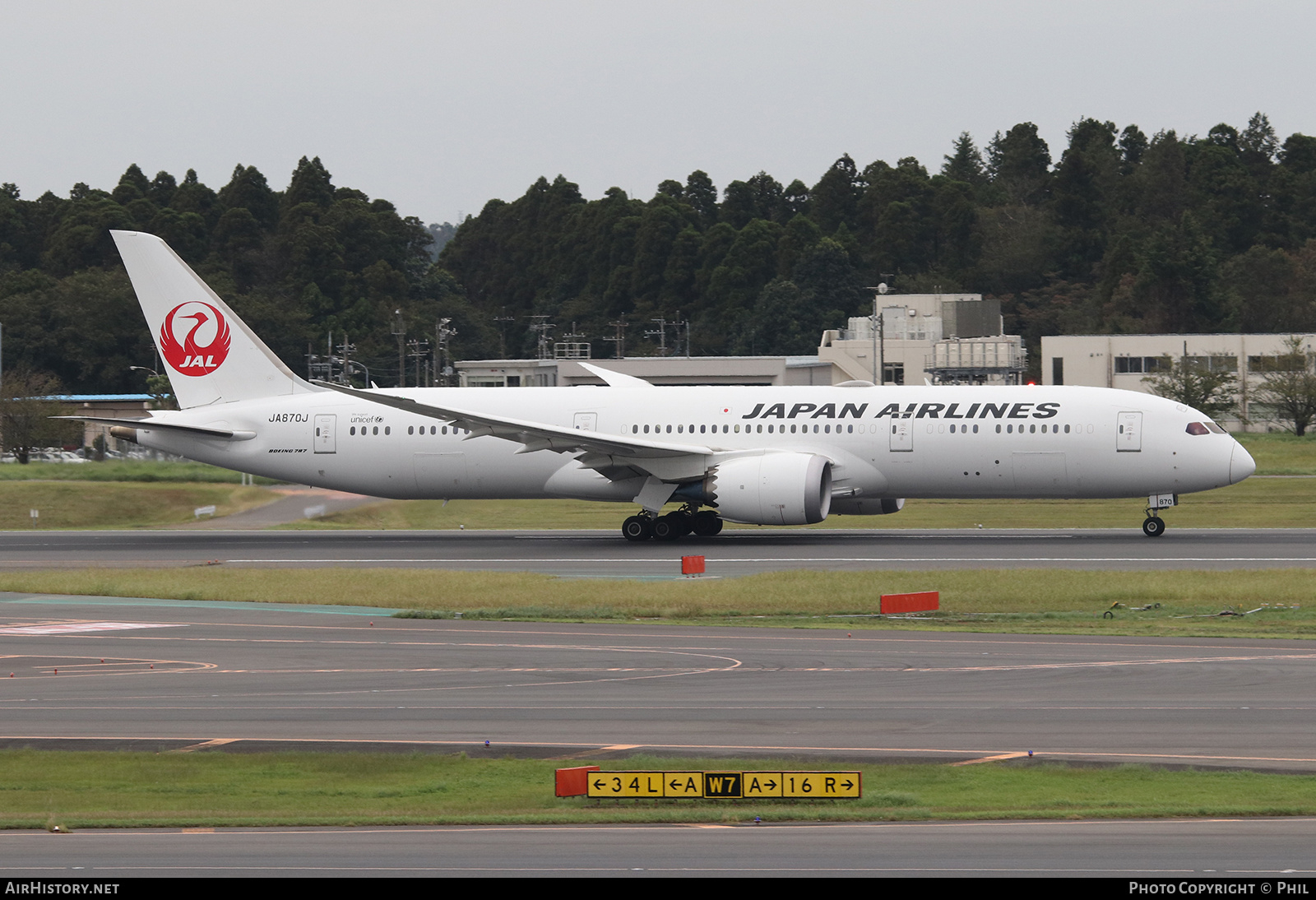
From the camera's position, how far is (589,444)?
41.4m

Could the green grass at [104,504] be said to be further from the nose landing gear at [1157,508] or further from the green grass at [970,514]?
the nose landing gear at [1157,508]

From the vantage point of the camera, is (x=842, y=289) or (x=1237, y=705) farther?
(x=842, y=289)

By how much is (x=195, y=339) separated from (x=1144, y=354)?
253 ft

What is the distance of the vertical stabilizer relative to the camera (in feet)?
155

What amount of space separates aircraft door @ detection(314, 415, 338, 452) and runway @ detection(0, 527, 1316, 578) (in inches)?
112

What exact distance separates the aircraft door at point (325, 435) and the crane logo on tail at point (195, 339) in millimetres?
3919

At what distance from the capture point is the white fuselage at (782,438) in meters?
41.2

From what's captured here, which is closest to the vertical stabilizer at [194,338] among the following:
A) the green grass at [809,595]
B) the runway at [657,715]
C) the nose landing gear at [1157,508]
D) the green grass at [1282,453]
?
the green grass at [809,595]

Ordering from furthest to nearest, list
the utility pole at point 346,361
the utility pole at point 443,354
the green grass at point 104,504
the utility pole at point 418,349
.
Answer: the utility pole at point 443,354 → the utility pole at point 418,349 → the utility pole at point 346,361 → the green grass at point 104,504

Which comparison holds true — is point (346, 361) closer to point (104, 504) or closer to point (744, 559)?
point (104, 504)
